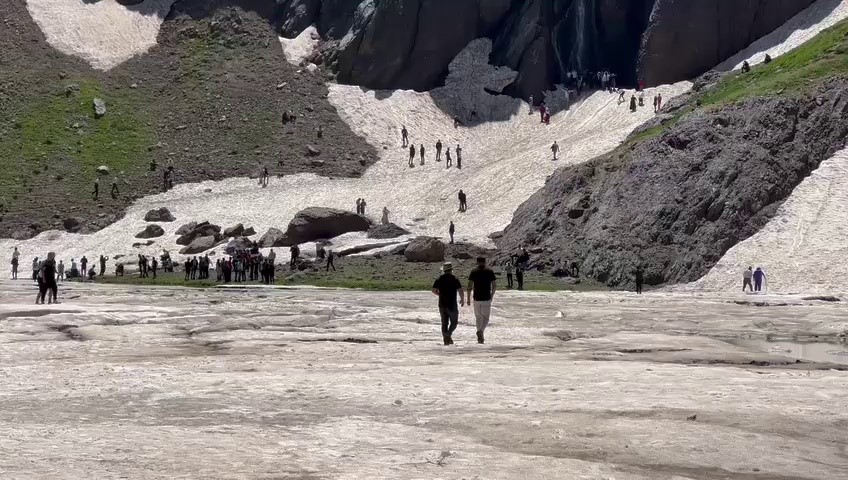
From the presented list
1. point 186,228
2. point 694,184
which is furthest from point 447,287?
point 186,228

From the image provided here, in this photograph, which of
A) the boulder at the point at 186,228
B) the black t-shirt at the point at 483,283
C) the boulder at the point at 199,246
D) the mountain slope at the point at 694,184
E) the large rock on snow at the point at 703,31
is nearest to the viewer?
the black t-shirt at the point at 483,283

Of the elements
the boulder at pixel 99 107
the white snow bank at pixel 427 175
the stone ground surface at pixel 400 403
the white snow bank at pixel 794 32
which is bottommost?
the stone ground surface at pixel 400 403

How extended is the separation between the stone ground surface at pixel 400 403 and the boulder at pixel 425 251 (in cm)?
2524

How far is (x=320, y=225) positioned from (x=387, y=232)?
362 cm

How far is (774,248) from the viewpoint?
130 ft

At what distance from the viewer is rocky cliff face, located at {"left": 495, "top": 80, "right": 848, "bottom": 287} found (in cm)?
4144

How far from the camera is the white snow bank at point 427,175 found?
59.0 metres

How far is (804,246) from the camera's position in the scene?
39188 mm

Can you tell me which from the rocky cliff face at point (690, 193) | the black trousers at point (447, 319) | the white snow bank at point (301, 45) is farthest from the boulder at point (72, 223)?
the black trousers at point (447, 319)

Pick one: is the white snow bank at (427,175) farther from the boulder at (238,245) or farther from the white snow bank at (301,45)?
the white snow bank at (301,45)

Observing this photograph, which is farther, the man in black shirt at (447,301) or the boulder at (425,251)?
the boulder at (425,251)

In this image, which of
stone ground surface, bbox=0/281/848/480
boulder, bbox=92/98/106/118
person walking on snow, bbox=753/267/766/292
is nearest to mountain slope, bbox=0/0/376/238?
boulder, bbox=92/98/106/118

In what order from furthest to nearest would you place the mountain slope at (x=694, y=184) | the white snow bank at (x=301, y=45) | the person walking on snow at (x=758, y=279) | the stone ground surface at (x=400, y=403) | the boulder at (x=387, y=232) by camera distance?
the white snow bank at (x=301, y=45)
the boulder at (x=387, y=232)
the mountain slope at (x=694, y=184)
the person walking on snow at (x=758, y=279)
the stone ground surface at (x=400, y=403)

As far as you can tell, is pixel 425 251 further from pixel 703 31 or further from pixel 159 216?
pixel 703 31
